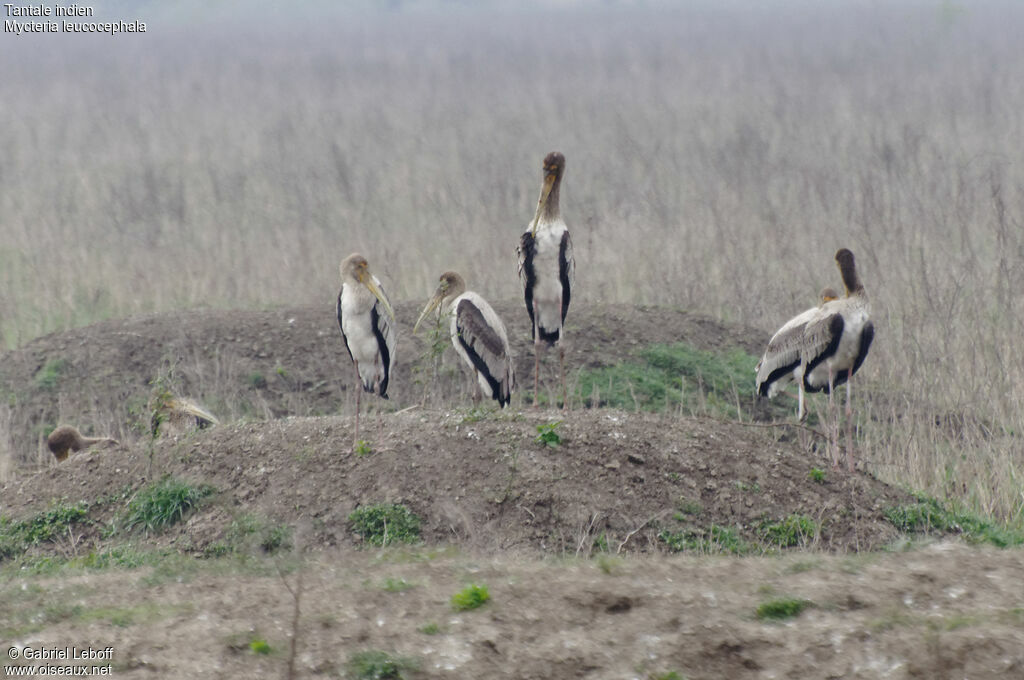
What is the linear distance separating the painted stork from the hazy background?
82cm

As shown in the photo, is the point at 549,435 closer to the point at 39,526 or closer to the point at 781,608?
the point at 39,526

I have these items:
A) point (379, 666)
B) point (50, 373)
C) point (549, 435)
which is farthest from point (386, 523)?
point (50, 373)

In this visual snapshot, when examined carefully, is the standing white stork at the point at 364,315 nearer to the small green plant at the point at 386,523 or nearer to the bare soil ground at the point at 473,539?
the bare soil ground at the point at 473,539

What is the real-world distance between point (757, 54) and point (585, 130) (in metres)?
12.1

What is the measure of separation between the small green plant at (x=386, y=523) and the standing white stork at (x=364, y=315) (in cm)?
249

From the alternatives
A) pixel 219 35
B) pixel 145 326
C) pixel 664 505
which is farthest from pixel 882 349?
pixel 219 35

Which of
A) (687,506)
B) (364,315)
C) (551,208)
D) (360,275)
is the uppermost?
(551,208)

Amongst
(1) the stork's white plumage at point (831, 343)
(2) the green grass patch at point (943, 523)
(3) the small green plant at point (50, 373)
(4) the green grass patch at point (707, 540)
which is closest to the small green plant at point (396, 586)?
(4) the green grass patch at point (707, 540)

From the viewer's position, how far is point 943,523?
24.7 ft

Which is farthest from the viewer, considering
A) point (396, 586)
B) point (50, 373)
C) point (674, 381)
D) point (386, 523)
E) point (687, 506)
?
point (50, 373)

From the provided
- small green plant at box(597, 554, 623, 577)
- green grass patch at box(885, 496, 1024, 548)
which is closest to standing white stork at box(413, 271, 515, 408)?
green grass patch at box(885, 496, 1024, 548)

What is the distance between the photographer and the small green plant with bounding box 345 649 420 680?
4.30 meters

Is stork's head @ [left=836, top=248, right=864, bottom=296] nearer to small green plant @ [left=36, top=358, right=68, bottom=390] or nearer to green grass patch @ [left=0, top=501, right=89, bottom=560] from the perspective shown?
green grass patch @ [left=0, top=501, right=89, bottom=560]

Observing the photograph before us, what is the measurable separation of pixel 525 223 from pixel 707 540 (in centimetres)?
1233
